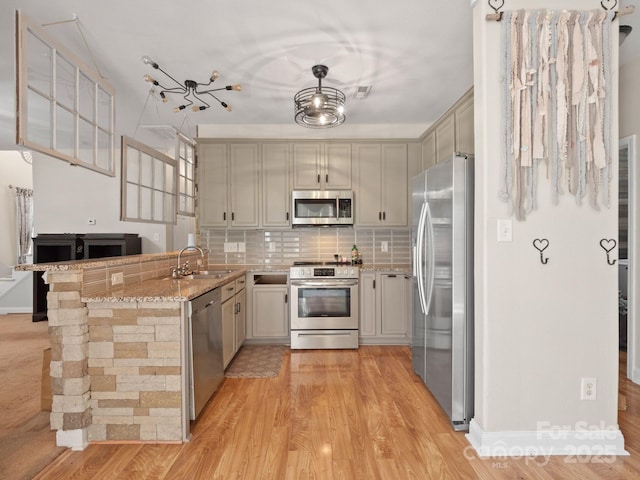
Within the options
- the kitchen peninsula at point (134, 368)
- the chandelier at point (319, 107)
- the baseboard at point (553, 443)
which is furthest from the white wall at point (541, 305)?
the kitchen peninsula at point (134, 368)

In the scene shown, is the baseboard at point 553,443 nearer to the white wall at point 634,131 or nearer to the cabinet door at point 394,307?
the white wall at point 634,131

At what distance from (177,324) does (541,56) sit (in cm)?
261

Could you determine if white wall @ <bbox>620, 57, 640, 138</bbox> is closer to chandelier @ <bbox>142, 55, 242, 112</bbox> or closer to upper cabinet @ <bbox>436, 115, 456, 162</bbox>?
upper cabinet @ <bbox>436, 115, 456, 162</bbox>

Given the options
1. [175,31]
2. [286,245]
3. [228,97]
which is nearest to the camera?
[175,31]

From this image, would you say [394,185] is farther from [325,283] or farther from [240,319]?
[240,319]

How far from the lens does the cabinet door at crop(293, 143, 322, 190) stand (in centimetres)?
416

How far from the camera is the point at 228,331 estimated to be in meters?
3.17

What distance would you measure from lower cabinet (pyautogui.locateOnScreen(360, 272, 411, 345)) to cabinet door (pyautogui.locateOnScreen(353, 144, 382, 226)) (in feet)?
2.34

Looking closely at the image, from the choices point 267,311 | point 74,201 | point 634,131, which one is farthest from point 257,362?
point 74,201

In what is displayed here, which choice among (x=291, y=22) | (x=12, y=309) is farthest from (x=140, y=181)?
(x=12, y=309)

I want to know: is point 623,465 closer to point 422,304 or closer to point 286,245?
point 422,304

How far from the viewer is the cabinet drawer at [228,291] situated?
9.80ft

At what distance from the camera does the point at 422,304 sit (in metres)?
2.72

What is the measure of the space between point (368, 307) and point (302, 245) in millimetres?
1165
